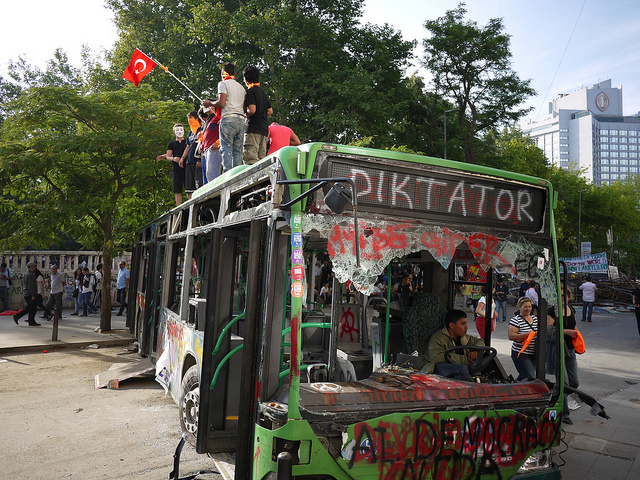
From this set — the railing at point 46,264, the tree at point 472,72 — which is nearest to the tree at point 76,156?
the railing at point 46,264

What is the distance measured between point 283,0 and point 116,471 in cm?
2181

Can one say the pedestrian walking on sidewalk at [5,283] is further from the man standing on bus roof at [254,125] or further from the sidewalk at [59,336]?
the man standing on bus roof at [254,125]

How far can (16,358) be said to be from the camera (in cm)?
1145

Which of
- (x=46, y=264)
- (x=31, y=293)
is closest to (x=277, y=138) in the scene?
(x=31, y=293)

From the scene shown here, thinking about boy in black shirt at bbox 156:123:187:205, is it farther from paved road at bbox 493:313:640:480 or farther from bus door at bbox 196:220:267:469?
paved road at bbox 493:313:640:480

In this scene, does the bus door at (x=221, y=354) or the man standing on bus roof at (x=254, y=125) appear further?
the man standing on bus roof at (x=254, y=125)

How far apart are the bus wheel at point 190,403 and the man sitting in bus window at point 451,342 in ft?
7.66

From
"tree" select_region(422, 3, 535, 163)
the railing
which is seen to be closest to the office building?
"tree" select_region(422, 3, 535, 163)

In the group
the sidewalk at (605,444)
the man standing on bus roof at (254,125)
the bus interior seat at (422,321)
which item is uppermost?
the man standing on bus roof at (254,125)

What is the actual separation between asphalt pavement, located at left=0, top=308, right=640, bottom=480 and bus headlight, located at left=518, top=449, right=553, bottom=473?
0.83m

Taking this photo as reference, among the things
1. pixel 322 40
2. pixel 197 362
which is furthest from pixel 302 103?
pixel 197 362

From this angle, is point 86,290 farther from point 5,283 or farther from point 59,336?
point 59,336

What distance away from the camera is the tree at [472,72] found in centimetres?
3031

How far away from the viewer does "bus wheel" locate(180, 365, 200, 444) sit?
17.7 ft
